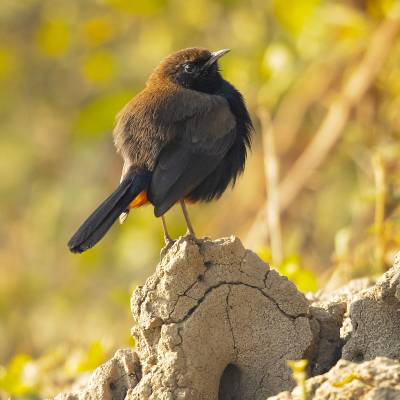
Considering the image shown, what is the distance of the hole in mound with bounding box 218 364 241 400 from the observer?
13.7 feet

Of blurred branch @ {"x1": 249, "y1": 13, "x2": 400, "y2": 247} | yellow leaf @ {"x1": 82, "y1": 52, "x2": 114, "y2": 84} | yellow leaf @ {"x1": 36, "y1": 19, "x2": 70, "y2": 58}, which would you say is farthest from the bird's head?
yellow leaf @ {"x1": 36, "y1": 19, "x2": 70, "y2": 58}

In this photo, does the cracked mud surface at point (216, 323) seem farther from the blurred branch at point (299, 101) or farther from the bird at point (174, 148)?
the blurred branch at point (299, 101)

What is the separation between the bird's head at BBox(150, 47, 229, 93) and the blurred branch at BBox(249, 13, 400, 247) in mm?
2468

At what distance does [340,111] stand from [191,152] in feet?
12.3

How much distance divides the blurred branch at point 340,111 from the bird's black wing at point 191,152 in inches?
119

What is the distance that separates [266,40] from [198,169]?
5.04m

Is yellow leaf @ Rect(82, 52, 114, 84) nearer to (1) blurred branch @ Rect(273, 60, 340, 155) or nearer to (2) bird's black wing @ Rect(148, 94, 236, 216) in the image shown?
(1) blurred branch @ Rect(273, 60, 340, 155)

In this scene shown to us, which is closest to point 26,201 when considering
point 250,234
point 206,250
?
point 250,234

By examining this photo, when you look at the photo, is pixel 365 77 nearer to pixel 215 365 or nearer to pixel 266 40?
pixel 266 40

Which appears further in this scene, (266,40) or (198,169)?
(266,40)

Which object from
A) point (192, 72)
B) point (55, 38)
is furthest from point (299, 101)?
point (192, 72)

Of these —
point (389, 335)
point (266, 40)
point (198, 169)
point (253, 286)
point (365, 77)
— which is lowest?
point (389, 335)

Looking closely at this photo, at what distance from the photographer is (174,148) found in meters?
5.62

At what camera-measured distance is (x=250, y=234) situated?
905 cm
